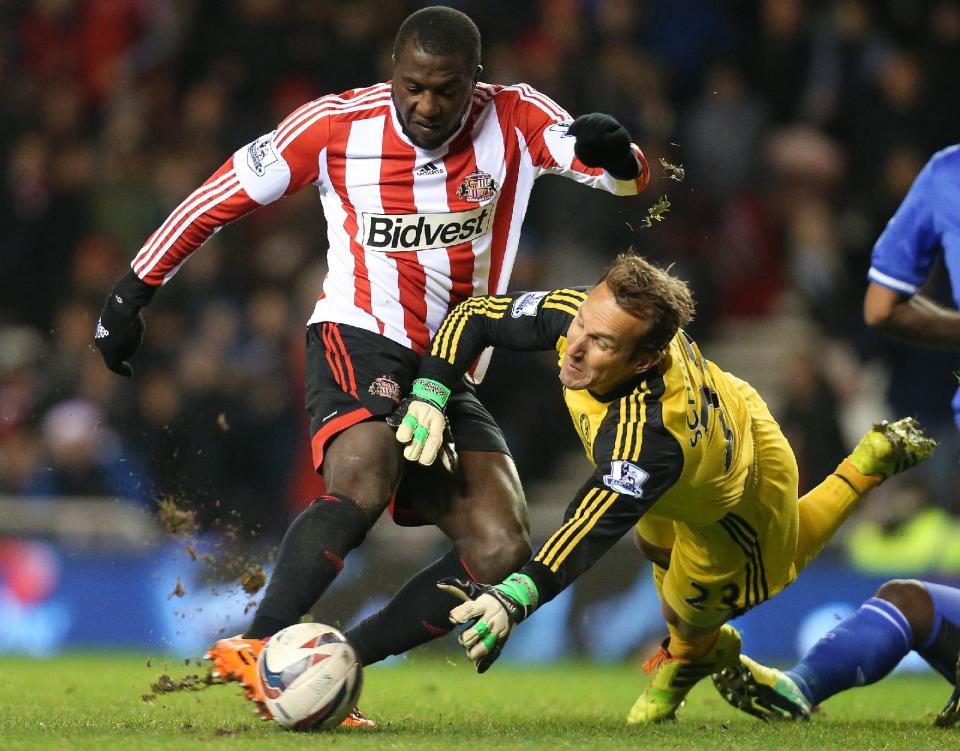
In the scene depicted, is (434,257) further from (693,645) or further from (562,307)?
(693,645)

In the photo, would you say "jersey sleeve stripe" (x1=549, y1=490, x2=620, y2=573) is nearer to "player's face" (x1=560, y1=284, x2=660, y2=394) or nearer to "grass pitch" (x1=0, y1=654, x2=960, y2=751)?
"player's face" (x1=560, y1=284, x2=660, y2=394)

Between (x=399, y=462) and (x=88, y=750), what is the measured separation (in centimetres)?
142

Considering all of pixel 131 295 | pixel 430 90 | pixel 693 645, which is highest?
pixel 430 90

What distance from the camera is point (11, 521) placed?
8.59 meters

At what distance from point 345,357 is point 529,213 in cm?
504

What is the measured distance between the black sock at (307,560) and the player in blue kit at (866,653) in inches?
63.5

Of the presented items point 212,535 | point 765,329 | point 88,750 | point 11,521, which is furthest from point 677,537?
point 765,329

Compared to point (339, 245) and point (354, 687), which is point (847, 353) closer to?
point (339, 245)

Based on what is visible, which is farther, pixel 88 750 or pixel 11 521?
pixel 11 521

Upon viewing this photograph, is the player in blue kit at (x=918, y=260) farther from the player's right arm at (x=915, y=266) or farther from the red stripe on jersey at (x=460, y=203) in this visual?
the red stripe on jersey at (x=460, y=203)

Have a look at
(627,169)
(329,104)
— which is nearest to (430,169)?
(329,104)

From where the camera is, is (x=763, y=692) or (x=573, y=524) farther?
(x=763, y=692)

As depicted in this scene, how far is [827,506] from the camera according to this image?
17.9 ft

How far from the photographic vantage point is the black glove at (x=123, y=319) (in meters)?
5.12
